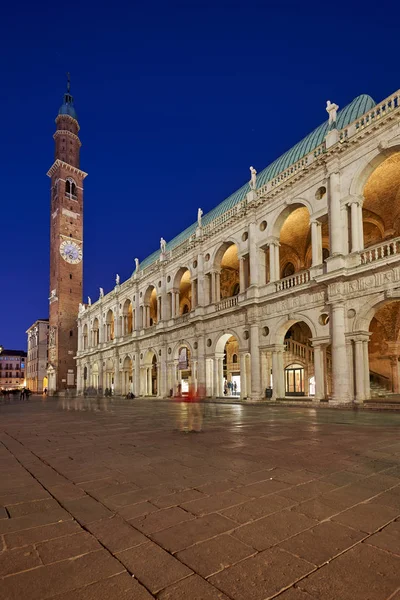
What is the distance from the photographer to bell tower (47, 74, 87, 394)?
58594 mm

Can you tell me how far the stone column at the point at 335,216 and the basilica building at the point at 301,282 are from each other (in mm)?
50

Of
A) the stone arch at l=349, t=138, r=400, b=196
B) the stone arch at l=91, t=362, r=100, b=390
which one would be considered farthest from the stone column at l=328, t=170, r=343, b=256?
the stone arch at l=91, t=362, r=100, b=390

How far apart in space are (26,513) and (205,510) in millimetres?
1722

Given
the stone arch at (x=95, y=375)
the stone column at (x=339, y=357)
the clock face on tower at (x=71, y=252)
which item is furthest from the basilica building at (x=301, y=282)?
the clock face on tower at (x=71, y=252)

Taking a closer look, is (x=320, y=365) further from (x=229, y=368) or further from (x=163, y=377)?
(x=163, y=377)

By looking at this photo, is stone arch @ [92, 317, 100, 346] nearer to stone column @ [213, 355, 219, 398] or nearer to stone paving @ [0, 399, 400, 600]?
stone column @ [213, 355, 219, 398]

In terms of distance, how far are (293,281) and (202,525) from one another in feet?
61.6

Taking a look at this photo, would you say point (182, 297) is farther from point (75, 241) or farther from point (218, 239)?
point (75, 241)

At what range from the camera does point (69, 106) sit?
66688 mm

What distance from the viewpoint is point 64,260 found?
5988 centimetres

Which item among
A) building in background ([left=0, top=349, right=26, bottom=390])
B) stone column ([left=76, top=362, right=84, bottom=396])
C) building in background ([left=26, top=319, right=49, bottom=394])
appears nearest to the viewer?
stone column ([left=76, top=362, right=84, bottom=396])

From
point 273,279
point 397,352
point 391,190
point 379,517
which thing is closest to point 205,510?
point 379,517

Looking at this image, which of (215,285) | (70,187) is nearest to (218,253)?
(215,285)

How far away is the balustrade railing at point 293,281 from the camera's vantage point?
66.1 feet
